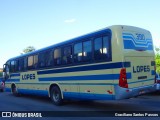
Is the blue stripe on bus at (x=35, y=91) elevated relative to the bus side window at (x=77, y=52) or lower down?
lower down

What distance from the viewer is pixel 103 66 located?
31.4 ft

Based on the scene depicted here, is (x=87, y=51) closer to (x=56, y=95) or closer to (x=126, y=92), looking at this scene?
(x=126, y=92)

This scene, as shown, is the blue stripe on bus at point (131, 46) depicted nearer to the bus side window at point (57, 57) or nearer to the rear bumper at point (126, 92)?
the rear bumper at point (126, 92)

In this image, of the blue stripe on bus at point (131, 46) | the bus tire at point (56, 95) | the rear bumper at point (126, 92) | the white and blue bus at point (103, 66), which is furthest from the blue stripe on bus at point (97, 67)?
the bus tire at point (56, 95)

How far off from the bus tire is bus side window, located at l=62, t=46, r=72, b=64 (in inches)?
62.8

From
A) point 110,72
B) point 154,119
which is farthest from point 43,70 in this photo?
point 154,119

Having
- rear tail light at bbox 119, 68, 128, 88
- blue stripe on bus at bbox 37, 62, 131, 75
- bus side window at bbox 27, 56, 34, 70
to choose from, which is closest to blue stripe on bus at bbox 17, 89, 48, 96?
bus side window at bbox 27, 56, 34, 70

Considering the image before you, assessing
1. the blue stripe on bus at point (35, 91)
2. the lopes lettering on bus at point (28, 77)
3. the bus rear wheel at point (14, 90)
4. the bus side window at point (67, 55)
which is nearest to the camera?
the bus side window at point (67, 55)

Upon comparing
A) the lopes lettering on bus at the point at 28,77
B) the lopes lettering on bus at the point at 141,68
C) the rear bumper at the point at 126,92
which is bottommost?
the rear bumper at the point at 126,92

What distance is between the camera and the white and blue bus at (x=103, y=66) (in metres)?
9.09

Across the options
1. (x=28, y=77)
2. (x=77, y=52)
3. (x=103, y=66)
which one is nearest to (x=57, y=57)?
(x=77, y=52)

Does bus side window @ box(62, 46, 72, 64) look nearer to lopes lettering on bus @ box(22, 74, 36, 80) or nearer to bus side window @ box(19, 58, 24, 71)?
lopes lettering on bus @ box(22, 74, 36, 80)

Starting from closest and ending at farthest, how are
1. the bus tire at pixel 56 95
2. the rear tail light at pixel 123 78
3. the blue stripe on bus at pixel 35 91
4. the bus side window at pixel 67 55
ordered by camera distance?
the rear tail light at pixel 123 78
the bus side window at pixel 67 55
the bus tire at pixel 56 95
the blue stripe on bus at pixel 35 91

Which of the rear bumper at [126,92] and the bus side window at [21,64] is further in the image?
the bus side window at [21,64]
